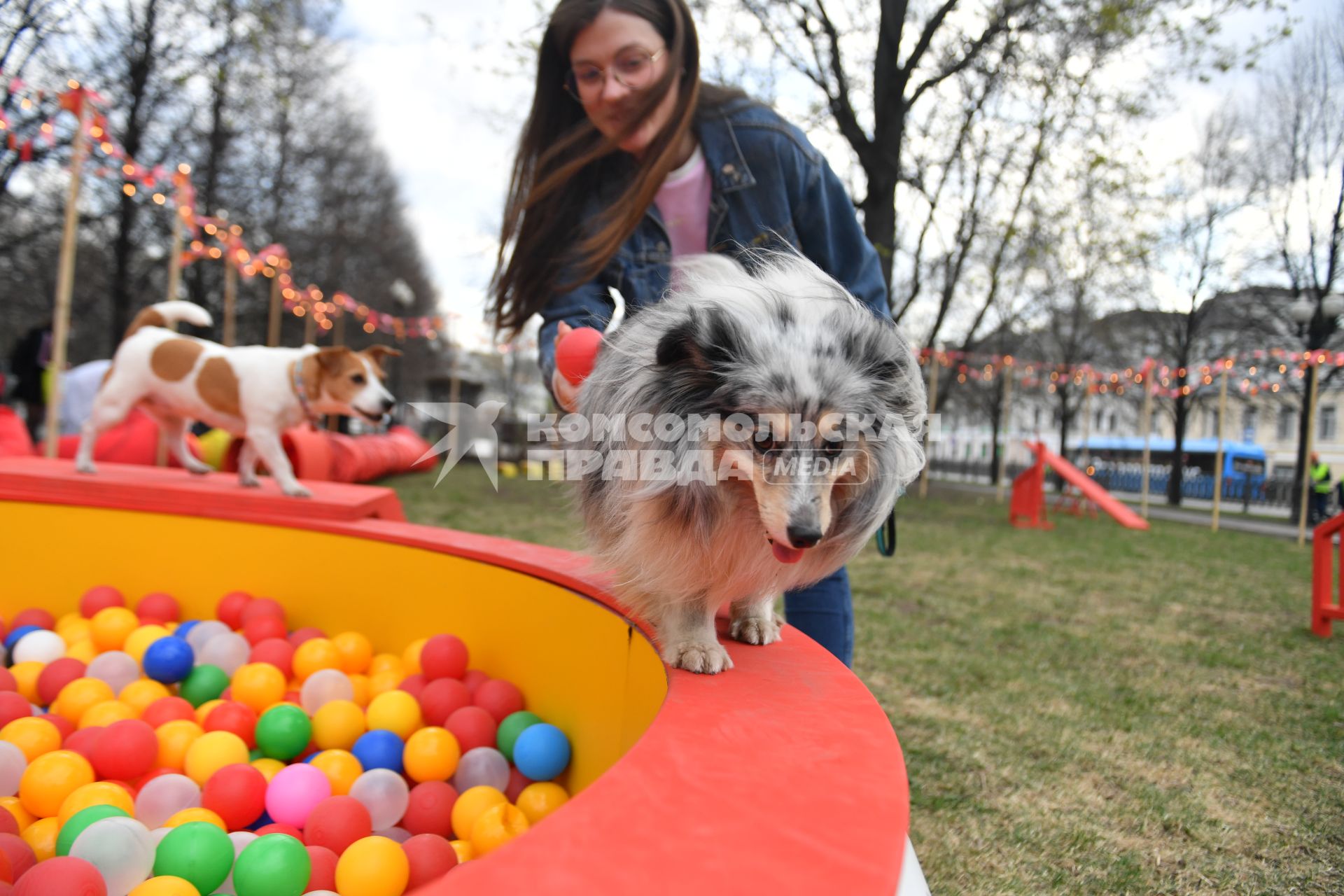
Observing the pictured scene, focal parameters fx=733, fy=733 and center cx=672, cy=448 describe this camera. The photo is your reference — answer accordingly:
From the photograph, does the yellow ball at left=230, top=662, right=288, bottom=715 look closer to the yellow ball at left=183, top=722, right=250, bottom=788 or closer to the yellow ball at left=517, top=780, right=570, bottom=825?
the yellow ball at left=183, top=722, right=250, bottom=788

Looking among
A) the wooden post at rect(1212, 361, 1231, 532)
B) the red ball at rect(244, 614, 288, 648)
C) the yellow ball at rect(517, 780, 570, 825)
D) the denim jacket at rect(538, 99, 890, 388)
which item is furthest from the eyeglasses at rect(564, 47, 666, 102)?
the wooden post at rect(1212, 361, 1231, 532)

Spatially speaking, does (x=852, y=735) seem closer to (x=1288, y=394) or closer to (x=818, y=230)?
(x=818, y=230)

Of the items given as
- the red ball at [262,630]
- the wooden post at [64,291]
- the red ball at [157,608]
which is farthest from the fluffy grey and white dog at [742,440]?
the wooden post at [64,291]

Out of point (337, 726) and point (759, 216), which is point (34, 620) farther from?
point (759, 216)

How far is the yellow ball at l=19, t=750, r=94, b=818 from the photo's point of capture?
186cm

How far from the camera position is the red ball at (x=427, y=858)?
5.50 ft

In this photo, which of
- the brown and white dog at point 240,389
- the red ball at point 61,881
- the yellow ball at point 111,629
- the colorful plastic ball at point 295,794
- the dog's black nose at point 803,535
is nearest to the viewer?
the dog's black nose at point 803,535

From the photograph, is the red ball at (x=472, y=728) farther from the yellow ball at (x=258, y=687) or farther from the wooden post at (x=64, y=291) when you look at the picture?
the wooden post at (x=64, y=291)

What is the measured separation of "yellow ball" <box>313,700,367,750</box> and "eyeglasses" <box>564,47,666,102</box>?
196 cm

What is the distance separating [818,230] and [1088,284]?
18461mm

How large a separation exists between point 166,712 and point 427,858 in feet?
3.91

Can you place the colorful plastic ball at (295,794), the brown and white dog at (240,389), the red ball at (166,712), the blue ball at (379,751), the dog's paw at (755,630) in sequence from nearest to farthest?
the dog's paw at (755,630) < the colorful plastic ball at (295,794) < the blue ball at (379,751) < the red ball at (166,712) < the brown and white dog at (240,389)

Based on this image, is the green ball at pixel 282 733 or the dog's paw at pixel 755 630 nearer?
the dog's paw at pixel 755 630

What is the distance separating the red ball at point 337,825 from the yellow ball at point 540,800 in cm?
39
